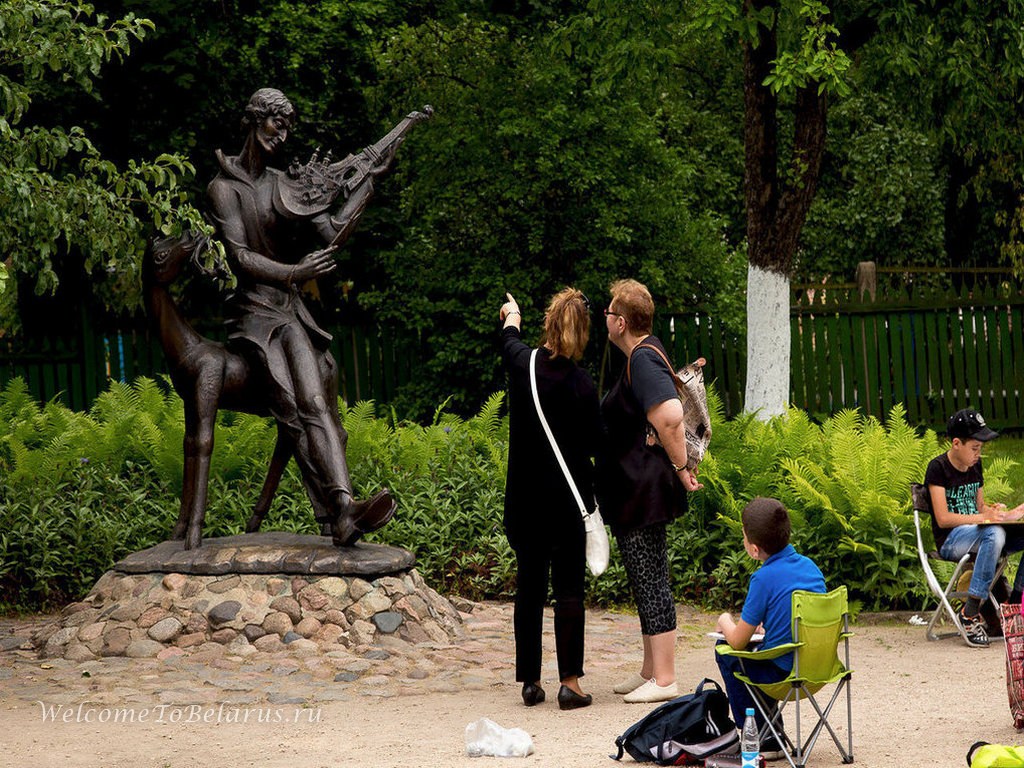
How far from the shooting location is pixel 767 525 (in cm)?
596

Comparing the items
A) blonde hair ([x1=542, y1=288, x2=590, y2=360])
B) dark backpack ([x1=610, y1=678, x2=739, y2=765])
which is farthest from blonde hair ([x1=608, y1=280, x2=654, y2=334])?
dark backpack ([x1=610, y1=678, x2=739, y2=765])

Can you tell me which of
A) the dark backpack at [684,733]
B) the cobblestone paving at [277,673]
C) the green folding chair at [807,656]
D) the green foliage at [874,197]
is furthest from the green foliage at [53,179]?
the green foliage at [874,197]

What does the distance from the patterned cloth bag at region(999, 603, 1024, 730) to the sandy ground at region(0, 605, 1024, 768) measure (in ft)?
A: 0.36

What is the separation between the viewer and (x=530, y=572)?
23.0 feet

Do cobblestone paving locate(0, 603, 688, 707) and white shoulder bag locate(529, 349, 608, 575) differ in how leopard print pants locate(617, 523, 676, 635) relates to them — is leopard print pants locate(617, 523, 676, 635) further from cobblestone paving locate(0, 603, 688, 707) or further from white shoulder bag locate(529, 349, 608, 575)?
cobblestone paving locate(0, 603, 688, 707)

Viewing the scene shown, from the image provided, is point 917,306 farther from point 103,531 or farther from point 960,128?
point 103,531

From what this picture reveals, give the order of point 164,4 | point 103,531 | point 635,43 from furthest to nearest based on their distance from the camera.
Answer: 1. point 164,4
2. point 635,43
3. point 103,531

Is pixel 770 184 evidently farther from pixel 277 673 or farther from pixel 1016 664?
pixel 1016 664

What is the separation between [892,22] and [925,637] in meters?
6.26

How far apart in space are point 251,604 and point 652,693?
261 centimetres

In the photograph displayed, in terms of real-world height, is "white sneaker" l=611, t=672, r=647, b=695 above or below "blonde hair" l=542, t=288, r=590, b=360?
below

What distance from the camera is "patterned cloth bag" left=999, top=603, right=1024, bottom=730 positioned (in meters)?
6.29

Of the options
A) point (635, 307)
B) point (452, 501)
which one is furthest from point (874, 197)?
point (635, 307)

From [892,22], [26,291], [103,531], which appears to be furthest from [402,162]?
[103,531]
